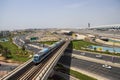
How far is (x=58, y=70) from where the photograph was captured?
71.4 meters

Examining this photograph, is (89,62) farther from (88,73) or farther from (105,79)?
(105,79)

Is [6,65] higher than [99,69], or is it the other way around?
[99,69]

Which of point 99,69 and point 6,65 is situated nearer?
point 99,69

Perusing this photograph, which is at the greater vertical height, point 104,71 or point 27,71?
point 27,71

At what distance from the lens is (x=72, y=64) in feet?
274

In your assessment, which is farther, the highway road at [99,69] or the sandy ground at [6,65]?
the sandy ground at [6,65]

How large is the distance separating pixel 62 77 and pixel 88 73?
1210cm

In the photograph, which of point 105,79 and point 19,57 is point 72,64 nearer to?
point 105,79

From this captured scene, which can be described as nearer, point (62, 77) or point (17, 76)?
point (17, 76)

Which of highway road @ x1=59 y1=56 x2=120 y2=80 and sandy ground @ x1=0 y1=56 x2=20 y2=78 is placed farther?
sandy ground @ x1=0 y1=56 x2=20 y2=78

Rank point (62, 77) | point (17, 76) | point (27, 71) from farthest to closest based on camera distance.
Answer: point (62, 77) → point (27, 71) → point (17, 76)

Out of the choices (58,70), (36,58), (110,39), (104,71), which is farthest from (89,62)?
(110,39)

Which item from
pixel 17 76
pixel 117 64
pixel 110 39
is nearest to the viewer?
pixel 17 76

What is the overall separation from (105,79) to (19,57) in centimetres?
5804
